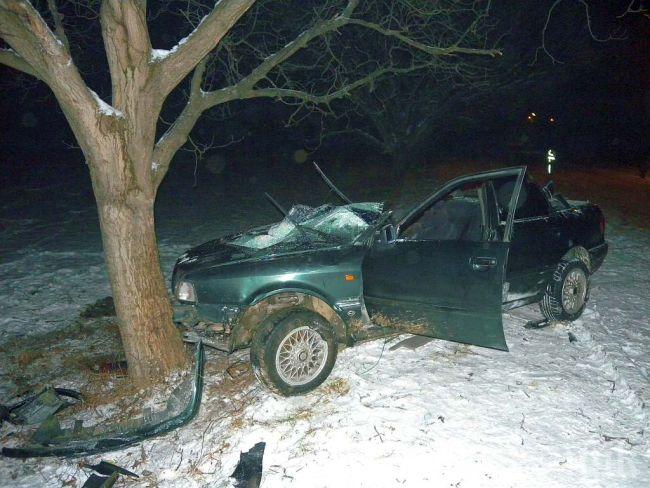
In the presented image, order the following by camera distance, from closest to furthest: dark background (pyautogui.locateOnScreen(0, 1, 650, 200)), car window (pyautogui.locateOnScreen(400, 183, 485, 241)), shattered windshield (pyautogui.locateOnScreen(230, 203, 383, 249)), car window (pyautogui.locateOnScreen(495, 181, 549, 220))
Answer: car window (pyautogui.locateOnScreen(400, 183, 485, 241)), shattered windshield (pyautogui.locateOnScreen(230, 203, 383, 249)), car window (pyautogui.locateOnScreen(495, 181, 549, 220)), dark background (pyautogui.locateOnScreen(0, 1, 650, 200))

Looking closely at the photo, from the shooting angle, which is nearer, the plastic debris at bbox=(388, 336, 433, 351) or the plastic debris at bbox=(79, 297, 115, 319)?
the plastic debris at bbox=(388, 336, 433, 351)

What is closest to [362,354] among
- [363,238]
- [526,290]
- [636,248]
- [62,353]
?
[363,238]

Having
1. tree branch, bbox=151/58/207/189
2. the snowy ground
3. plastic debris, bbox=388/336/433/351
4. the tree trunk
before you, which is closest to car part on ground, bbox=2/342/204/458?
the snowy ground

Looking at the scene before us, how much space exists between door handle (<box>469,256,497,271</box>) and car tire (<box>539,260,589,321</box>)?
1397 mm

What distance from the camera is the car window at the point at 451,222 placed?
4793 mm

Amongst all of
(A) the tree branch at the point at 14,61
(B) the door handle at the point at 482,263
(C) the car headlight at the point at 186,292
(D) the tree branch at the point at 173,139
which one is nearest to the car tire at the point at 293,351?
(C) the car headlight at the point at 186,292

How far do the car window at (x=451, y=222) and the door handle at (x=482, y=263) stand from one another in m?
0.48

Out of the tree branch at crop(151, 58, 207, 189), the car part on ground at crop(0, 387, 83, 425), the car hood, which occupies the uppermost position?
the tree branch at crop(151, 58, 207, 189)

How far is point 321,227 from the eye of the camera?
523 centimetres

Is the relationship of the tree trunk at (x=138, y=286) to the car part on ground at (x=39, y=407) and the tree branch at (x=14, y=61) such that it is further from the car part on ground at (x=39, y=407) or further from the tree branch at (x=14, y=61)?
the tree branch at (x=14, y=61)

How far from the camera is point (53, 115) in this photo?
32438 millimetres

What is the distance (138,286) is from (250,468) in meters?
1.90

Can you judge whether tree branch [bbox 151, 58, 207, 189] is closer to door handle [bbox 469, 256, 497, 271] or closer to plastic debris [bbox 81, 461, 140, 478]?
plastic debris [bbox 81, 461, 140, 478]

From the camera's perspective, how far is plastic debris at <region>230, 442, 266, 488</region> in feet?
11.0
